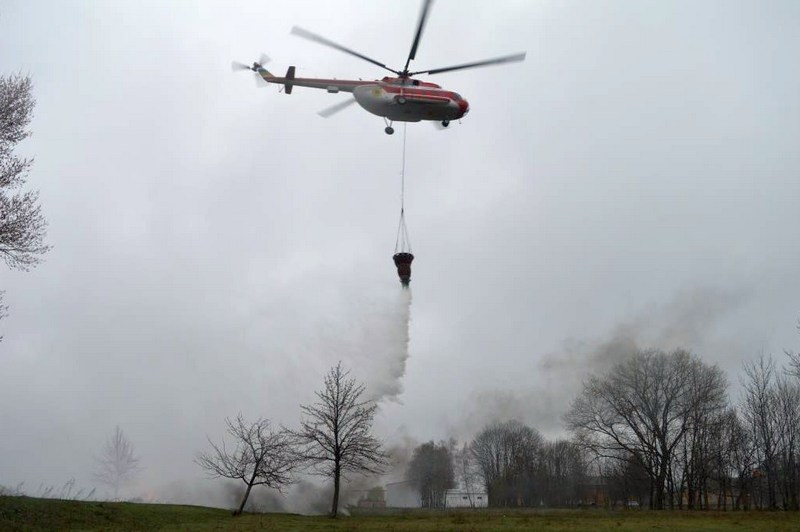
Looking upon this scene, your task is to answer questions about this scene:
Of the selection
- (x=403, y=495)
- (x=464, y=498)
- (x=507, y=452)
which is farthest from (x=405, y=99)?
(x=507, y=452)

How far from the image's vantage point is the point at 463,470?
354 ft

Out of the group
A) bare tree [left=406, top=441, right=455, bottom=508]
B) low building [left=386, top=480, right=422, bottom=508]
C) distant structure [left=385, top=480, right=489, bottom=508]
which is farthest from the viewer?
bare tree [left=406, top=441, right=455, bottom=508]

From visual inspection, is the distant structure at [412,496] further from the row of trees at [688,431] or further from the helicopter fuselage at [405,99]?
Result: the helicopter fuselage at [405,99]

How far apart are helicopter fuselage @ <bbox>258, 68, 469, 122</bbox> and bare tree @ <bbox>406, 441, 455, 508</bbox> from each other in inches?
2116

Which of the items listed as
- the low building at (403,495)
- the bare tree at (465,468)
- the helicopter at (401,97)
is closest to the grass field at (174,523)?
the helicopter at (401,97)

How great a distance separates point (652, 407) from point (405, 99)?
4538 centimetres

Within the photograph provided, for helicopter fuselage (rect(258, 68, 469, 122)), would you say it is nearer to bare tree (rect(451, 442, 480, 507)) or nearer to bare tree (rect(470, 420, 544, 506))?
bare tree (rect(470, 420, 544, 506))

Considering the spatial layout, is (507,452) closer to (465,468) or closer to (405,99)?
(465,468)

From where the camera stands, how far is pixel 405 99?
106 feet

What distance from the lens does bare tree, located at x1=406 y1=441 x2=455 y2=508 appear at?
80.9m

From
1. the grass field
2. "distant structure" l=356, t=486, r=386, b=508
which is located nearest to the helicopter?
the grass field

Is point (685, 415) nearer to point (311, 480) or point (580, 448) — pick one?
point (580, 448)

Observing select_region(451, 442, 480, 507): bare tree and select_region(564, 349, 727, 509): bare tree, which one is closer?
select_region(564, 349, 727, 509): bare tree

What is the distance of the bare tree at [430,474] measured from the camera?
3187 inches
